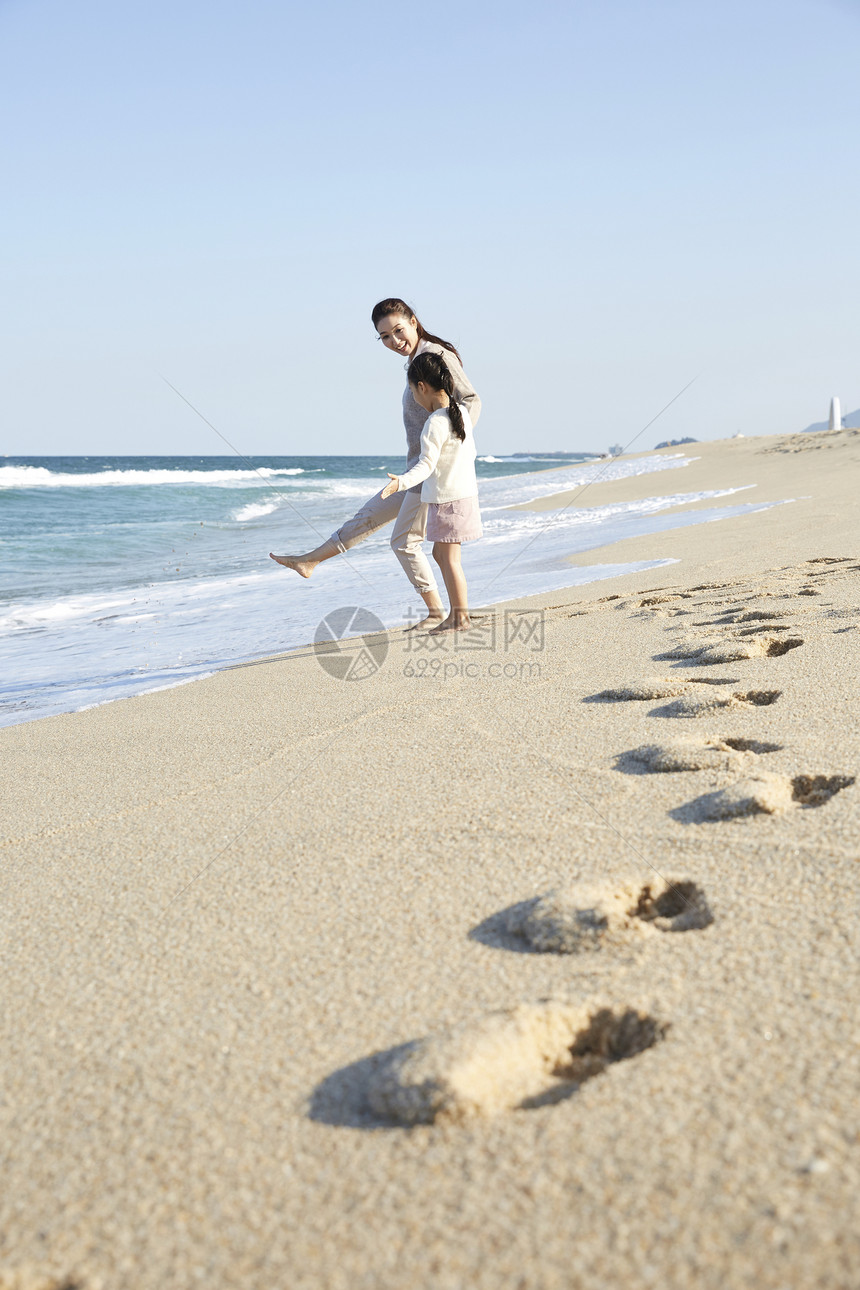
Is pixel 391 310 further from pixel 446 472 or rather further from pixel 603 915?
pixel 603 915

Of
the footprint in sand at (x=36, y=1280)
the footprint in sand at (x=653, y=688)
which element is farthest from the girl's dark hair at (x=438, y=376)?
the footprint in sand at (x=36, y=1280)

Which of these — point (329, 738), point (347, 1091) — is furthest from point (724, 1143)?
point (329, 738)

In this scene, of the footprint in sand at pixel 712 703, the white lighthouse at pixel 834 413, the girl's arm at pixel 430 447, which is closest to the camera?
the footprint in sand at pixel 712 703

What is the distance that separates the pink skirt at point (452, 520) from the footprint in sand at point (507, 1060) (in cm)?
287

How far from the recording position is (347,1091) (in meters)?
0.93

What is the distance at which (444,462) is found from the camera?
371 centimetres

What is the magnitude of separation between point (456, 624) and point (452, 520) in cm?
45

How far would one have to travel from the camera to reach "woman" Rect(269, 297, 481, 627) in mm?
3723

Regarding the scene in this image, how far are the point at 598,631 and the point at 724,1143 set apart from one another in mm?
2507

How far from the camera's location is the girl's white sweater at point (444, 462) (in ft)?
11.8

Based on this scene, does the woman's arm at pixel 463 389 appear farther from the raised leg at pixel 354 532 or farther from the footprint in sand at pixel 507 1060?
the footprint in sand at pixel 507 1060

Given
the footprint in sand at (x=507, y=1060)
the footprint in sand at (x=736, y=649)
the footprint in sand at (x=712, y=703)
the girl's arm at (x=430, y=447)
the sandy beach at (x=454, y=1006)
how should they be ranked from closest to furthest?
the sandy beach at (x=454, y=1006), the footprint in sand at (x=507, y=1060), the footprint in sand at (x=712, y=703), the footprint in sand at (x=736, y=649), the girl's arm at (x=430, y=447)

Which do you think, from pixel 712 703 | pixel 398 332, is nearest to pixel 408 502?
pixel 398 332

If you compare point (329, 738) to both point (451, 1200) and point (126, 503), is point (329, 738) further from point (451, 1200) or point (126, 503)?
point (126, 503)
